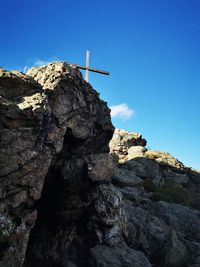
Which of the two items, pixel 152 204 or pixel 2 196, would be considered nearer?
pixel 2 196

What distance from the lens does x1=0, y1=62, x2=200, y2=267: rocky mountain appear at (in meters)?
22.9

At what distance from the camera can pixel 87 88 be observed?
33031mm

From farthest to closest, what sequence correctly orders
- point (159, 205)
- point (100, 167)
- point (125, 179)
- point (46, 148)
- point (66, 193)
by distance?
point (125, 179), point (159, 205), point (100, 167), point (66, 193), point (46, 148)

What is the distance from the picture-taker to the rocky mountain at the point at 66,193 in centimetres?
2291

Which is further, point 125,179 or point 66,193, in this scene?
point 125,179

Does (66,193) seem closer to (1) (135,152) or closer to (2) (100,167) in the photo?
(2) (100,167)

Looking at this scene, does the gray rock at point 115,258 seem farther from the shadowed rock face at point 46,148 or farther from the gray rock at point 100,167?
the gray rock at point 100,167

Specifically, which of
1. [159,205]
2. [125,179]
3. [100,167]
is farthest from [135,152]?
[100,167]

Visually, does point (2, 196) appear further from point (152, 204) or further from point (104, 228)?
point (152, 204)

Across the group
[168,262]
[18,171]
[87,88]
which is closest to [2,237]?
[18,171]

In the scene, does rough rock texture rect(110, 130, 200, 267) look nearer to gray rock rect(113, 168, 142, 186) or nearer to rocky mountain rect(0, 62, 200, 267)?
gray rock rect(113, 168, 142, 186)

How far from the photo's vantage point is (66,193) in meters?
30.9

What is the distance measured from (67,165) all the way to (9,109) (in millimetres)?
9445

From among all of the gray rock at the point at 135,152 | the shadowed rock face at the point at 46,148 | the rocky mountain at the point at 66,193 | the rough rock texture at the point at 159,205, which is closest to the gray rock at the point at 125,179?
the rough rock texture at the point at 159,205
